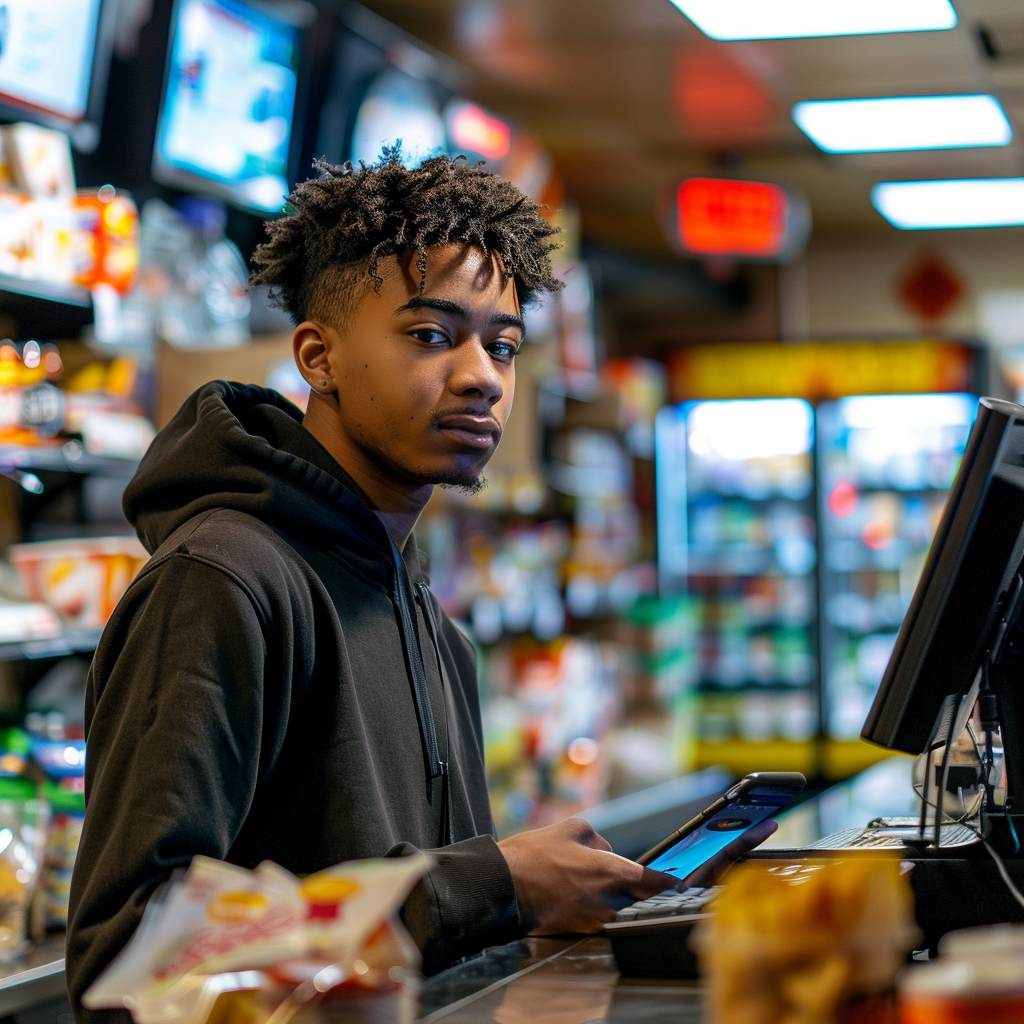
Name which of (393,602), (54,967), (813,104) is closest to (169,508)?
(393,602)

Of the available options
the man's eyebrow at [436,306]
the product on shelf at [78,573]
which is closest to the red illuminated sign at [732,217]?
the product on shelf at [78,573]

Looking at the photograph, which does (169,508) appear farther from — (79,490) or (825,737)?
(825,737)

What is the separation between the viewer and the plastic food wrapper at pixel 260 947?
754 mm

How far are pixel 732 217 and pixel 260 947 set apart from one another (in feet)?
17.5

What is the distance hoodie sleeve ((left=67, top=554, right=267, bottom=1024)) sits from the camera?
1142 millimetres

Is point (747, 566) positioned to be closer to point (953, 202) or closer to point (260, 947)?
point (953, 202)

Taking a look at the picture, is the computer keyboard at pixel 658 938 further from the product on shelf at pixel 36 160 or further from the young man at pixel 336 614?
the product on shelf at pixel 36 160

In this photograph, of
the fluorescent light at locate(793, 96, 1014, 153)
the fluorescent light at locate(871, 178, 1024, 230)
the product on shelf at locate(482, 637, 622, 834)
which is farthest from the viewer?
the fluorescent light at locate(871, 178, 1024, 230)

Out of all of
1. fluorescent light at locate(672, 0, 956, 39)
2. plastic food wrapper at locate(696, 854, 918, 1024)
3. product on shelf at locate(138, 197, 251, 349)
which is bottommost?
plastic food wrapper at locate(696, 854, 918, 1024)

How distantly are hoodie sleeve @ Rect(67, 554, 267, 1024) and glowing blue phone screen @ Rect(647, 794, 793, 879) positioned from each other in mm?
435

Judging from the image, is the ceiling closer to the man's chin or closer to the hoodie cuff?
the man's chin

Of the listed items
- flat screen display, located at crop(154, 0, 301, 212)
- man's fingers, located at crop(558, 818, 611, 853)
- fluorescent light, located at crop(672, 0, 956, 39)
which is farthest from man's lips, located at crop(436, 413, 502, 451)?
fluorescent light, located at crop(672, 0, 956, 39)

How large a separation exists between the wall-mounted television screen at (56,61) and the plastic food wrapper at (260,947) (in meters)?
2.43

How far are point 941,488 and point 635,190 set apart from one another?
2.46 metres
